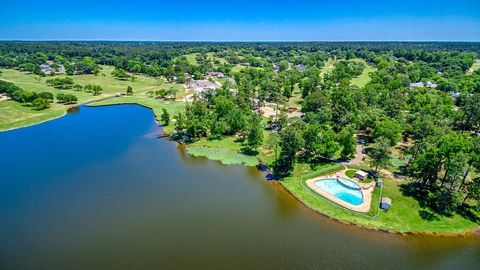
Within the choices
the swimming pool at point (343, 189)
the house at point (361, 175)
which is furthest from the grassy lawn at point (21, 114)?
the house at point (361, 175)

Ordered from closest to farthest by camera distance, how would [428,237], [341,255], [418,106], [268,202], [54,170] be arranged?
[341,255], [428,237], [268,202], [54,170], [418,106]

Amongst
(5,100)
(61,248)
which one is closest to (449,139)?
(61,248)

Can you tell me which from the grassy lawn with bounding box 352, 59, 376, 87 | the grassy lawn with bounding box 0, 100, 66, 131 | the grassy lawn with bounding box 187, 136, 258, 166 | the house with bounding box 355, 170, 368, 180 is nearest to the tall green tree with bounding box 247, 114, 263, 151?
the grassy lawn with bounding box 187, 136, 258, 166

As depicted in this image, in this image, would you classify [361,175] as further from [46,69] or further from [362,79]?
[46,69]

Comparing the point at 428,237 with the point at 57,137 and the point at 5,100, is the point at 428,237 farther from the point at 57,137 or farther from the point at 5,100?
the point at 5,100

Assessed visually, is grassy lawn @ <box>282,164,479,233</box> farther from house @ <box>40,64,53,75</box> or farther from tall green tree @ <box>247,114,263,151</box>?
house @ <box>40,64,53,75</box>

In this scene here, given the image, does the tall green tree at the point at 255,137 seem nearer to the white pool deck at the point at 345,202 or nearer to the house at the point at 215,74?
the white pool deck at the point at 345,202

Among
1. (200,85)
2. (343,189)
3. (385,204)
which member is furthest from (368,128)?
(200,85)

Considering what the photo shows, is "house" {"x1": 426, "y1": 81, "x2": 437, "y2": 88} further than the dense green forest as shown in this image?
Yes
